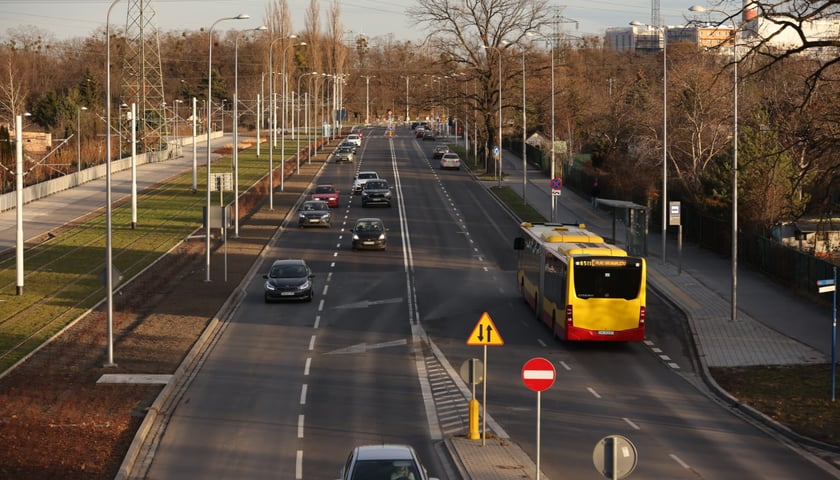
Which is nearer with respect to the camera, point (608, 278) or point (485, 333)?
point (485, 333)

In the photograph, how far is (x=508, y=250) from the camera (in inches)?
2048

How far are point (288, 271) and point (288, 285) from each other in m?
1.08

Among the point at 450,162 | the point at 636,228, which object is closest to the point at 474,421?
the point at 636,228

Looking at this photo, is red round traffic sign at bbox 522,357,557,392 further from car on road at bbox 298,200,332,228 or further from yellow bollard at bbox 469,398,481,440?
car on road at bbox 298,200,332,228

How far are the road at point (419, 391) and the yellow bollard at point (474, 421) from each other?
2.50ft

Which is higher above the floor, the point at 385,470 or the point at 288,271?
the point at 288,271

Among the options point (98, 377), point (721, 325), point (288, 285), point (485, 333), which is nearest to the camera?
point (485, 333)

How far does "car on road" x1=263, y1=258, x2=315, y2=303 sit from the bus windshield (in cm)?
1204

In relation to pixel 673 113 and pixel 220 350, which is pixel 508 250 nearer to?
pixel 673 113

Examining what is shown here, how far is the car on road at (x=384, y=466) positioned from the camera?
1408cm

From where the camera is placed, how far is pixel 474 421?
2061 centimetres

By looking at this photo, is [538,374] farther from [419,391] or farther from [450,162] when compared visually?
[450,162]

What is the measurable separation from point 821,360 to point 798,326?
5.17 m

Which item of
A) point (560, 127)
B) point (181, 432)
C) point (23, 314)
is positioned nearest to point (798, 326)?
point (181, 432)
